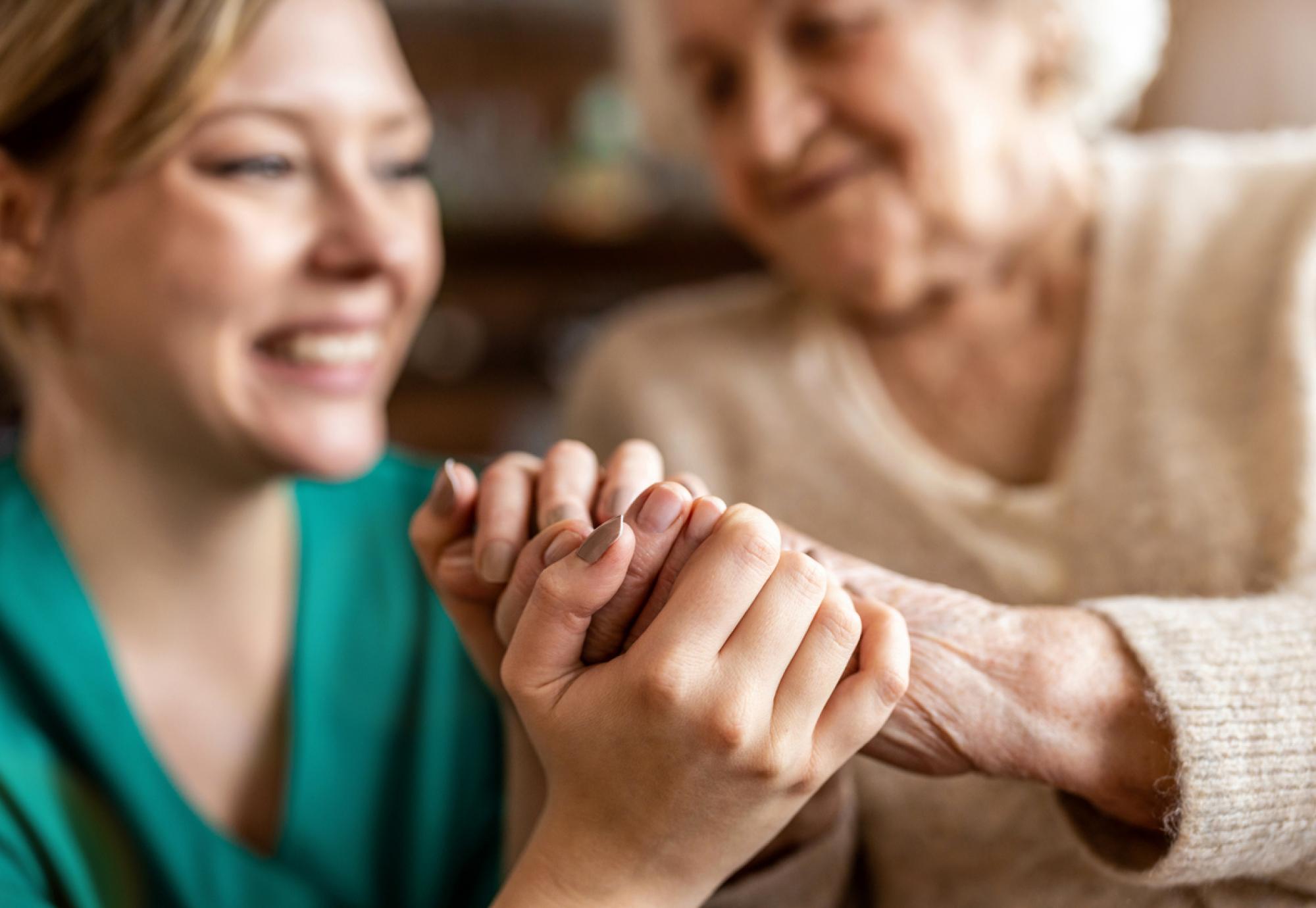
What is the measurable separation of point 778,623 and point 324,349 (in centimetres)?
51

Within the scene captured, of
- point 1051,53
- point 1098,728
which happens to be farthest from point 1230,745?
point 1051,53

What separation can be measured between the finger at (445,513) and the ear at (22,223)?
1.45 feet

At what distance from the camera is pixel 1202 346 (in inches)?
35.9

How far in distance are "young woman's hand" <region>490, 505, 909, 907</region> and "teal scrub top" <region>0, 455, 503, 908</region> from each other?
37 cm

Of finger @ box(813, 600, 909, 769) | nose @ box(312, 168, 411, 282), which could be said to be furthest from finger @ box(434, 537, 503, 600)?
nose @ box(312, 168, 411, 282)

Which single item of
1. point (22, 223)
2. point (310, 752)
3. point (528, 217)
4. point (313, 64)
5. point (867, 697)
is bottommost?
point (310, 752)

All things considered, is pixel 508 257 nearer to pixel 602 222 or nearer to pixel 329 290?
pixel 602 222

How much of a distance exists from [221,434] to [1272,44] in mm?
1803

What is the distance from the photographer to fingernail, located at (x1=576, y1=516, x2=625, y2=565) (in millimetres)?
547

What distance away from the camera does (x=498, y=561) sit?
64 centimetres

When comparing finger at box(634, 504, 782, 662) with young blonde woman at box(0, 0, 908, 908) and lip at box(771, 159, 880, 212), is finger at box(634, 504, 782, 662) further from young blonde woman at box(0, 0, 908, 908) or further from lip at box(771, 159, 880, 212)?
lip at box(771, 159, 880, 212)

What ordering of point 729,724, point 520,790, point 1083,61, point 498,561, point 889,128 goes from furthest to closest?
point 1083,61
point 889,128
point 520,790
point 498,561
point 729,724

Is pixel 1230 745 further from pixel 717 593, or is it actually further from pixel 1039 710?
pixel 717 593

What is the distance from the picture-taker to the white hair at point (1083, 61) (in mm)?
1108
